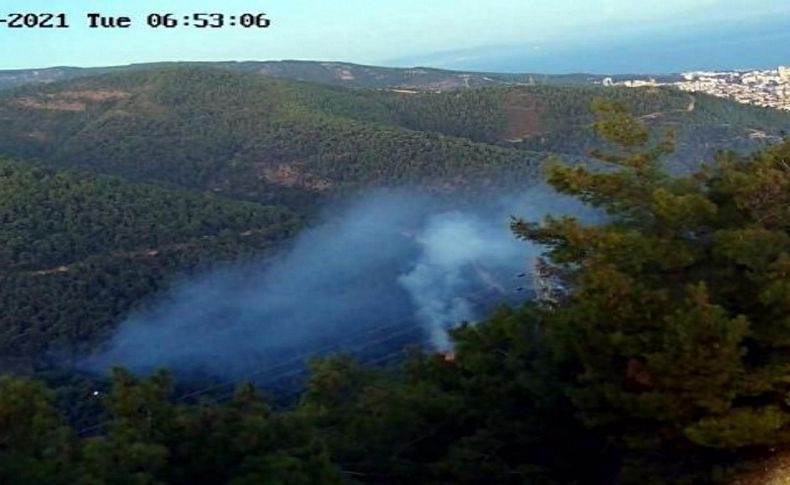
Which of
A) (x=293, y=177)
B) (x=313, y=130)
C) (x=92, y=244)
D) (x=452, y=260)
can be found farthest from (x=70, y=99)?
(x=452, y=260)

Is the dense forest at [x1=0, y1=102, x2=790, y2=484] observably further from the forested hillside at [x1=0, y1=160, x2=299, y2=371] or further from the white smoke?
the forested hillside at [x1=0, y1=160, x2=299, y2=371]

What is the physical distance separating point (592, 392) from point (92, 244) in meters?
28.1

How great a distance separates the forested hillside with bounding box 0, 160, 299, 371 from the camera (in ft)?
93.0

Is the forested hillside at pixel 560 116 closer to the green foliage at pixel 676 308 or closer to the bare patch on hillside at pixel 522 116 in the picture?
the bare patch on hillside at pixel 522 116

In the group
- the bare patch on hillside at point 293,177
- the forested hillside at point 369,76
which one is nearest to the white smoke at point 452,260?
the bare patch on hillside at point 293,177

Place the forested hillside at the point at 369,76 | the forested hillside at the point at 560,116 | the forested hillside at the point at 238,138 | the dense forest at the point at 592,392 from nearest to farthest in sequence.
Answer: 1. the dense forest at the point at 592,392
2. the forested hillside at the point at 238,138
3. the forested hillside at the point at 560,116
4. the forested hillside at the point at 369,76

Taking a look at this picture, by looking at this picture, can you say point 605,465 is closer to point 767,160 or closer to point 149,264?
point 767,160

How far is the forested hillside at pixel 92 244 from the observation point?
28.4m

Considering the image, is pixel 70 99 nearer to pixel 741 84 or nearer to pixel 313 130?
pixel 313 130

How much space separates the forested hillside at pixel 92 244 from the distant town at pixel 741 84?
3392 centimetres

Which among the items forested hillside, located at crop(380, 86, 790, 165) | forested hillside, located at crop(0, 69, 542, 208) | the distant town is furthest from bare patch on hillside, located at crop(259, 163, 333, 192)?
the distant town

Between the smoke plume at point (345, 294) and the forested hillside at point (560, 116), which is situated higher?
the forested hillside at point (560, 116)

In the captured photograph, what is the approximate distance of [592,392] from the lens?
895cm

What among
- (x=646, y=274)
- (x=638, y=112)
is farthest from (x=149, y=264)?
(x=638, y=112)
